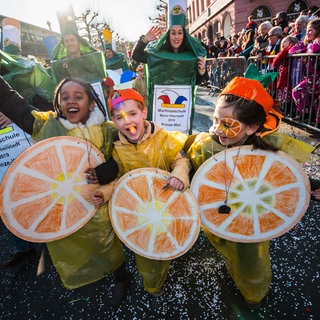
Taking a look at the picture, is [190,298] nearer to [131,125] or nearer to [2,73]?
[131,125]

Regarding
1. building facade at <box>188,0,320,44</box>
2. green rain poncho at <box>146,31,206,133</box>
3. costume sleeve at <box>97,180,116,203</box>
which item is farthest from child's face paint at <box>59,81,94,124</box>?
building facade at <box>188,0,320,44</box>

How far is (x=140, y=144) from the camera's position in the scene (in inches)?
59.6

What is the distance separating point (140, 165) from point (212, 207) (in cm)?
53

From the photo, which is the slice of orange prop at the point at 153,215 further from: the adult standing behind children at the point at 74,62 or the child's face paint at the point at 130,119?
the adult standing behind children at the point at 74,62

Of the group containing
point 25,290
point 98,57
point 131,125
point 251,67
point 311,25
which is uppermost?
point 311,25

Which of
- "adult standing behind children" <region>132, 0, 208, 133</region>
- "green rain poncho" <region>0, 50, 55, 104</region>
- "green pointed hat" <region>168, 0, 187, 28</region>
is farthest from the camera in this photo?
"adult standing behind children" <region>132, 0, 208, 133</region>

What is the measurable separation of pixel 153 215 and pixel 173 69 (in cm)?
195

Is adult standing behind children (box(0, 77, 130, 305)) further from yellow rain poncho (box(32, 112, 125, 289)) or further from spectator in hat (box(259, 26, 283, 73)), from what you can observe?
spectator in hat (box(259, 26, 283, 73))

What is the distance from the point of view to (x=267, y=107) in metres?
1.29

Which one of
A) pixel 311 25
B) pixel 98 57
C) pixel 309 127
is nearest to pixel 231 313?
pixel 98 57

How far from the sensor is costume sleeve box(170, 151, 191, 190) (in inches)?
52.4

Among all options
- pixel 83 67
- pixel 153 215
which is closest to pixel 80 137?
pixel 153 215

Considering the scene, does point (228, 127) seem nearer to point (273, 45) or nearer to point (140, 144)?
point (140, 144)

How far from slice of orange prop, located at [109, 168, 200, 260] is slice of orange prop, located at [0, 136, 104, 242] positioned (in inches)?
9.6
